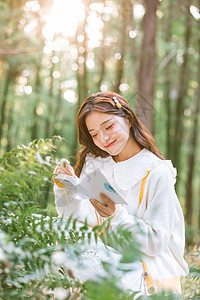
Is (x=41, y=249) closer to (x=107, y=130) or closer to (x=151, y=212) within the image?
(x=151, y=212)

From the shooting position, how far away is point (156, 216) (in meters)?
2.16

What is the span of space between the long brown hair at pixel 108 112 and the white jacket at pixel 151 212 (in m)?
0.09

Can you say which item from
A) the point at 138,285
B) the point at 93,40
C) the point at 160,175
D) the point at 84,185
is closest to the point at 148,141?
the point at 160,175

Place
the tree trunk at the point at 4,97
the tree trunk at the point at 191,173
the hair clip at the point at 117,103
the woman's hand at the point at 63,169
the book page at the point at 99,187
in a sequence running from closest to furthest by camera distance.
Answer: the book page at the point at 99,187, the woman's hand at the point at 63,169, the hair clip at the point at 117,103, the tree trunk at the point at 191,173, the tree trunk at the point at 4,97

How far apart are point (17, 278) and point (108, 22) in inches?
358

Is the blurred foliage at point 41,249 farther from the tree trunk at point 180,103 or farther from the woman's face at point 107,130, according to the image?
the tree trunk at point 180,103

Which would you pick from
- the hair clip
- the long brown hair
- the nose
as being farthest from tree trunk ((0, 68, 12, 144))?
the nose

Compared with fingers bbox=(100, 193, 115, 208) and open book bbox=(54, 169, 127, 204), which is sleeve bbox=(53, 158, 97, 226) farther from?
fingers bbox=(100, 193, 115, 208)

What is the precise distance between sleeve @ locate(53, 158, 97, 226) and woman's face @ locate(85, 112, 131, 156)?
0.38 meters

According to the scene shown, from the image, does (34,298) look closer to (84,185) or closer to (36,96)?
(84,185)

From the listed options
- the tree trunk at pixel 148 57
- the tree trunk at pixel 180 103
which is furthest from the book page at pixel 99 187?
the tree trunk at pixel 180 103

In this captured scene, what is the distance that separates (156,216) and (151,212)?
4cm

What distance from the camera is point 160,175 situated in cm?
233

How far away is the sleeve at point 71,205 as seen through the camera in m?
2.45
